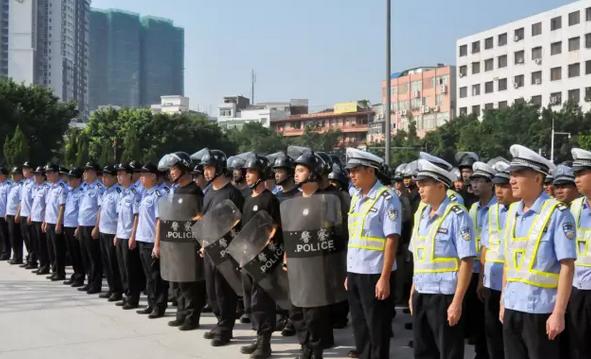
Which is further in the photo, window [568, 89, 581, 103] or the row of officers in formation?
window [568, 89, 581, 103]

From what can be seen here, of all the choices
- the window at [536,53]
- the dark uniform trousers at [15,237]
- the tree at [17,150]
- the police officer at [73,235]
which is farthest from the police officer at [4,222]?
the window at [536,53]

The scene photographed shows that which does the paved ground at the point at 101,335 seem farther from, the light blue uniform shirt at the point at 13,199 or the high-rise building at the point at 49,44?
the high-rise building at the point at 49,44

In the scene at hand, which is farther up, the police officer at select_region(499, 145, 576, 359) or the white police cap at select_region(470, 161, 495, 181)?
A: the white police cap at select_region(470, 161, 495, 181)

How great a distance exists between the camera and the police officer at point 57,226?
10.3 m

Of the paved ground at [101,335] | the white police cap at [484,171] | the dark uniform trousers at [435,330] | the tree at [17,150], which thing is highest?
the tree at [17,150]

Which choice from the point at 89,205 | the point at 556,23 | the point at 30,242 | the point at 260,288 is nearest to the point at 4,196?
the point at 30,242

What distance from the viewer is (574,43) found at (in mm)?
59938

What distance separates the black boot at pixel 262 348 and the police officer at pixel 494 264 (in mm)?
1993

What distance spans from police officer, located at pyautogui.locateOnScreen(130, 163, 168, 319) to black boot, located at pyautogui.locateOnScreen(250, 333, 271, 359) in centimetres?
213

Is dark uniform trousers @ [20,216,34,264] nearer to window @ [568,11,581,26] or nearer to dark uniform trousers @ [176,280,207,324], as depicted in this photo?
dark uniform trousers @ [176,280,207,324]

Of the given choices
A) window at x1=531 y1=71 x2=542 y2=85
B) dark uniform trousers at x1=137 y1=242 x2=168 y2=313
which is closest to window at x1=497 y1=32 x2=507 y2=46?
window at x1=531 y1=71 x2=542 y2=85

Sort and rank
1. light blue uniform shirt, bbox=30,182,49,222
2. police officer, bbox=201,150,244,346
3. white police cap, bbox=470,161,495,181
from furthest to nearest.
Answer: light blue uniform shirt, bbox=30,182,49,222
police officer, bbox=201,150,244,346
white police cap, bbox=470,161,495,181

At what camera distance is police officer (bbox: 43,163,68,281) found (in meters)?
10.3

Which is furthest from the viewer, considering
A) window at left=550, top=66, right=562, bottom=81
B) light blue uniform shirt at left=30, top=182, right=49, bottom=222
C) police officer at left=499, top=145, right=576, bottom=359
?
window at left=550, top=66, right=562, bottom=81
